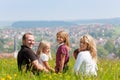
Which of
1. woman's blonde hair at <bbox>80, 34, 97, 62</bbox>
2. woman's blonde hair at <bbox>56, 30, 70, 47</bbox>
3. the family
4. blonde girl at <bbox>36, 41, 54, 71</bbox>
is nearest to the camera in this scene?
the family

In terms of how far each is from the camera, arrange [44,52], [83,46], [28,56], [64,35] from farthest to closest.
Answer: [44,52]
[64,35]
[83,46]
[28,56]

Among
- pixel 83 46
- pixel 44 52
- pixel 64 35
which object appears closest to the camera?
pixel 83 46

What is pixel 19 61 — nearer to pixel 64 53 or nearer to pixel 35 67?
pixel 35 67

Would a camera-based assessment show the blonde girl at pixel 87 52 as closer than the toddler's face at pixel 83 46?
Yes

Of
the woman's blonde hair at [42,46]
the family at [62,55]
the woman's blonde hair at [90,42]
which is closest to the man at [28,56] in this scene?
the family at [62,55]

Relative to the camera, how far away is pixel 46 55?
8.94 meters

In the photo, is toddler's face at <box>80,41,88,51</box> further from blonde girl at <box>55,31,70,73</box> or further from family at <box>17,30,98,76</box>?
blonde girl at <box>55,31,70,73</box>

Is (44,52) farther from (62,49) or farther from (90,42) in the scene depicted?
(90,42)

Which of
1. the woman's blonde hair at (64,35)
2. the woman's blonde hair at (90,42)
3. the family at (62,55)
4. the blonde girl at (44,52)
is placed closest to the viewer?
the family at (62,55)

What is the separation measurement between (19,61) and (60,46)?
1.05 m

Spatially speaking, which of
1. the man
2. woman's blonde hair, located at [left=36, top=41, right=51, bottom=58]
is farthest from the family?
woman's blonde hair, located at [left=36, top=41, right=51, bottom=58]

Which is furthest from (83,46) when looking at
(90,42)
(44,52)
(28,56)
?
(44,52)

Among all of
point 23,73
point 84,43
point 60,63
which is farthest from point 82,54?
point 23,73

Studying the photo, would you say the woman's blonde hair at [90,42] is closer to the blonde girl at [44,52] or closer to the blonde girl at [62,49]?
the blonde girl at [62,49]
